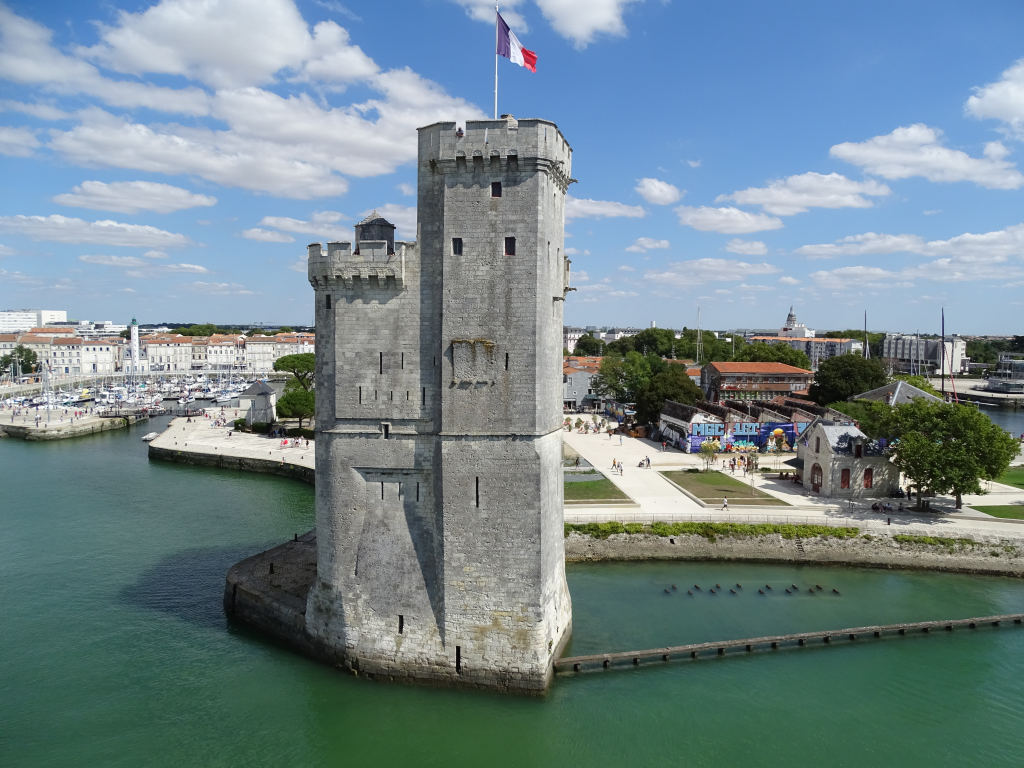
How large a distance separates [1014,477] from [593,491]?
31.9 meters

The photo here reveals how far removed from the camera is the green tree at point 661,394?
69.9 meters

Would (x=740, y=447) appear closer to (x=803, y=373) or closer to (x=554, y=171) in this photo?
(x=803, y=373)

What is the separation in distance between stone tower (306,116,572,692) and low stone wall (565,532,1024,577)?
1296 cm

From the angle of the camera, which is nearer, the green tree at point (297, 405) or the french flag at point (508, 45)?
the french flag at point (508, 45)

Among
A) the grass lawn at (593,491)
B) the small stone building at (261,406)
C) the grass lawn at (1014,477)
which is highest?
the small stone building at (261,406)

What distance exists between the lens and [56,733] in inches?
752

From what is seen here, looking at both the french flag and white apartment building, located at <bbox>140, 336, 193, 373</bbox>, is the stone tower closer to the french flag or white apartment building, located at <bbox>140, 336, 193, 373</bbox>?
the french flag

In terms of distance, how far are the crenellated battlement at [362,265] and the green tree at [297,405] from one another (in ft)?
171

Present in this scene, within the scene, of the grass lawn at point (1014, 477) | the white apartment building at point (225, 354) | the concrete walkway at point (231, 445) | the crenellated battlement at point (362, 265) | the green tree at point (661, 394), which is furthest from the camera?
the white apartment building at point (225, 354)

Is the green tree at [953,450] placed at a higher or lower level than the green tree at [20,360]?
lower

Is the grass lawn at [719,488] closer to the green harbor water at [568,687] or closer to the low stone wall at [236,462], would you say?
the green harbor water at [568,687]

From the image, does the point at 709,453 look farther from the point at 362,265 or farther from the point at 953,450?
the point at 362,265

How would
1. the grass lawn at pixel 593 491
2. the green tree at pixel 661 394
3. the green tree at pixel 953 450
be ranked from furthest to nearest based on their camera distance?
the green tree at pixel 661 394, the grass lawn at pixel 593 491, the green tree at pixel 953 450

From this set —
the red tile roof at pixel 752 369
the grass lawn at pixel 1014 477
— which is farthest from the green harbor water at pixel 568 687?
the red tile roof at pixel 752 369
